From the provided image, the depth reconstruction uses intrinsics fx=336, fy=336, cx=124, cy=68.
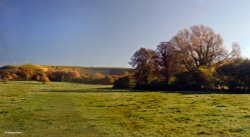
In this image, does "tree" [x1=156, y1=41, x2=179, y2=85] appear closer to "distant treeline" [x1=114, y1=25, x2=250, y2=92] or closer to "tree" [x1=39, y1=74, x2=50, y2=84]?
"distant treeline" [x1=114, y1=25, x2=250, y2=92]

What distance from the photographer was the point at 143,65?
80.0m

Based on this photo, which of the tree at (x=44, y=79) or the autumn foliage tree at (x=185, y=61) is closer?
the autumn foliage tree at (x=185, y=61)

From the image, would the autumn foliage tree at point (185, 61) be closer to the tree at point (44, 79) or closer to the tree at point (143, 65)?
the tree at point (143, 65)

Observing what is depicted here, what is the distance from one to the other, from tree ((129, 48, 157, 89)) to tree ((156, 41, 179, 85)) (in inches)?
56.0

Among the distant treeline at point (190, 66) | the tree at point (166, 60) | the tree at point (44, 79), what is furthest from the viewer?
the tree at point (44, 79)

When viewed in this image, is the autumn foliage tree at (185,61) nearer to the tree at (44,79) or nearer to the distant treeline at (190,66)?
the distant treeline at (190,66)

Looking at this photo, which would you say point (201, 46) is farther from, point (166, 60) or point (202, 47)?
point (166, 60)

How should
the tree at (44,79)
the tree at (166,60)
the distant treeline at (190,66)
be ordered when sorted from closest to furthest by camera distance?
the distant treeline at (190,66), the tree at (166,60), the tree at (44,79)

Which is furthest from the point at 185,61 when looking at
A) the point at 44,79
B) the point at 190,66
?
the point at 44,79

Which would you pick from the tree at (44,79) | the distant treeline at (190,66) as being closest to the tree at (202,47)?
the distant treeline at (190,66)

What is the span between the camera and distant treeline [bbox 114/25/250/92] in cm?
7006

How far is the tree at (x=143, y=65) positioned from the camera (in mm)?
78625

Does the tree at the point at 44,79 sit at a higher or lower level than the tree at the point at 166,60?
lower

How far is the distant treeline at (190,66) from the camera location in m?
70.1
